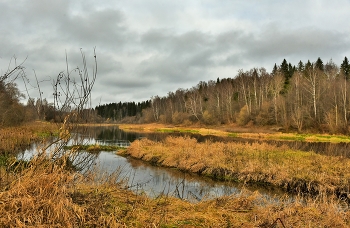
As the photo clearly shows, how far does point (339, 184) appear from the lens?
426 inches

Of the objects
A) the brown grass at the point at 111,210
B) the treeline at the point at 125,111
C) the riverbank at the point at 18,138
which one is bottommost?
the brown grass at the point at 111,210

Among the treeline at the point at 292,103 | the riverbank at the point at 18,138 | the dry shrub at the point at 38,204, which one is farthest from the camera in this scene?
the treeline at the point at 292,103

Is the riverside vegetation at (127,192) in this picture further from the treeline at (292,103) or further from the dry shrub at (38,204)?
the treeline at (292,103)

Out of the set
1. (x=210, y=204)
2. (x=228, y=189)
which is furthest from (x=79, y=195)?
(x=228, y=189)

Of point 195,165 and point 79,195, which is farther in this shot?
point 195,165

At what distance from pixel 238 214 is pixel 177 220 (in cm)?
159

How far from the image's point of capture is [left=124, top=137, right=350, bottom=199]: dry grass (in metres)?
11.1

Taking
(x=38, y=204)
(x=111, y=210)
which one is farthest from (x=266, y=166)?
(x=38, y=204)

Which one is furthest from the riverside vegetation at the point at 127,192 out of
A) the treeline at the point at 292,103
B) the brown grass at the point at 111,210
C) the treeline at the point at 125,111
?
the treeline at the point at 125,111

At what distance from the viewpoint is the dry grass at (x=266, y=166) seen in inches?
437

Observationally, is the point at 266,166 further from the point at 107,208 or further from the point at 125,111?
the point at 125,111

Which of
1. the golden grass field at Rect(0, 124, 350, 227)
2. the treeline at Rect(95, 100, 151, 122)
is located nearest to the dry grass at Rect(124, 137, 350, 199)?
the golden grass field at Rect(0, 124, 350, 227)

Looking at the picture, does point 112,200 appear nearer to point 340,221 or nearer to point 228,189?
point 340,221

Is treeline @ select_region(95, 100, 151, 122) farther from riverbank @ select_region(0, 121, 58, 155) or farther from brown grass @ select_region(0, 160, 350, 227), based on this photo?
brown grass @ select_region(0, 160, 350, 227)
